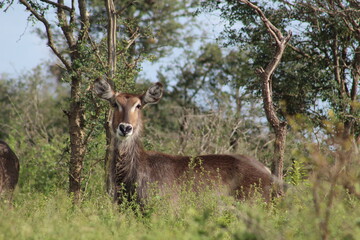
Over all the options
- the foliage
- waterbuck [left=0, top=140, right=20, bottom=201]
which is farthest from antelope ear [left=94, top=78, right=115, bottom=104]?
the foliage

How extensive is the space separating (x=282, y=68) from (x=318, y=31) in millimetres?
1280

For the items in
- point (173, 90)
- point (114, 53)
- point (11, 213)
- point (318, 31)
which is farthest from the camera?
point (173, 90)

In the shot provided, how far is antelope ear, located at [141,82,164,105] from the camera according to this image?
8875mm

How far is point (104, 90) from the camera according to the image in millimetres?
8922

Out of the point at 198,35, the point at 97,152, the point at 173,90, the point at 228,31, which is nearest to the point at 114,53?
the point at 97,152

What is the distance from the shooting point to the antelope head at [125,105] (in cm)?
835

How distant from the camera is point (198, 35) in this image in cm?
2891

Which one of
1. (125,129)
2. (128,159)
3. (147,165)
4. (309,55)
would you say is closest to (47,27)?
(125,129)

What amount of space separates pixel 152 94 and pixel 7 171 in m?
2.73

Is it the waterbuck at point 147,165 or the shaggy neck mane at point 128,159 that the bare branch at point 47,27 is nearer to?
the waterbuck at point 147,165

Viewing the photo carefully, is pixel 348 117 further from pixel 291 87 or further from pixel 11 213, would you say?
pixel 11 213

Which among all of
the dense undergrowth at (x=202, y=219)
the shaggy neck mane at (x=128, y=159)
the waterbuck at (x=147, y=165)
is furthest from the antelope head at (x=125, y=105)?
the dense undergrowth at (x=202, y=219)

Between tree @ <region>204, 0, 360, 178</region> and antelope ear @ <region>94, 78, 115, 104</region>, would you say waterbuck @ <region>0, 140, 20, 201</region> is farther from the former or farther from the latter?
tree @ <region>204, 0, 360, 178</region>

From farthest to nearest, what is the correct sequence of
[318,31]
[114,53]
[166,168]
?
1. [318,31]
2. [114,53]
3. [166,168]
